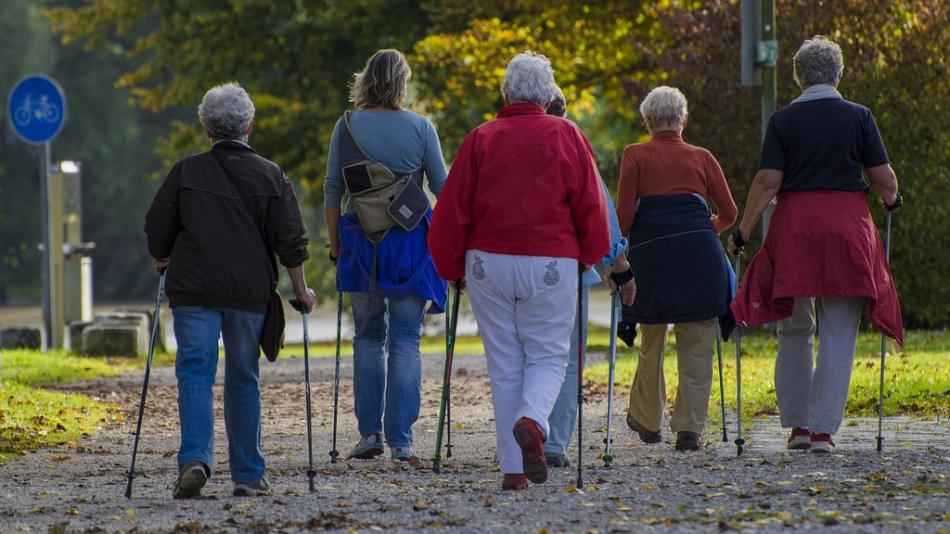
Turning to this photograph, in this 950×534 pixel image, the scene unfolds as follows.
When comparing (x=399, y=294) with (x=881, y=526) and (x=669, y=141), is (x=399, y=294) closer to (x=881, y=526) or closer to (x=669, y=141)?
(x=669, y=141)

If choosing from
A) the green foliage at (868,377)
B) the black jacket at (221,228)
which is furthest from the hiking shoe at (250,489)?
the green foliage at (868,377)

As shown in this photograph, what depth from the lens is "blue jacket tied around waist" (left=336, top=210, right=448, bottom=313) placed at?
8.43 m

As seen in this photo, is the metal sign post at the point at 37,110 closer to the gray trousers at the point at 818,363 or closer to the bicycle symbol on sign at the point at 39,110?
the bicycle symbol on sign at the point at 39,110

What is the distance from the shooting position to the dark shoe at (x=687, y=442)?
28.9ft

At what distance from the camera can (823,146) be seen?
8406 millimetres

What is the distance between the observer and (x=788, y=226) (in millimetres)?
8523

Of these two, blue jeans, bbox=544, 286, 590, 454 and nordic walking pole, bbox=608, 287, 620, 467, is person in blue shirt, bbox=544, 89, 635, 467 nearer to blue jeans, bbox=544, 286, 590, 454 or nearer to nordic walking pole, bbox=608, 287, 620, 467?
blue jeans, bbox=544, 286, 590, 454

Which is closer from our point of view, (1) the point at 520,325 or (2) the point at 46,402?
(1) the point at 520,325

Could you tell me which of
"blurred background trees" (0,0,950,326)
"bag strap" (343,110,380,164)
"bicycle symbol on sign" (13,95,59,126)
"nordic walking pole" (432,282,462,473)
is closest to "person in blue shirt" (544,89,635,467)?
"nordic walking pole" (432,282,462,473)

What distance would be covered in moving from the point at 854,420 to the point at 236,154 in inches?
175

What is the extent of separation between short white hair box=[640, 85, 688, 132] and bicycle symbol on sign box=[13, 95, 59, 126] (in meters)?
10.4

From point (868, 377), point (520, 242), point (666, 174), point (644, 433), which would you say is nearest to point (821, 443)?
point (644, 433)

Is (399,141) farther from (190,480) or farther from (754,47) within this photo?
(754,47)

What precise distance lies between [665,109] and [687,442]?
67.7 inches
